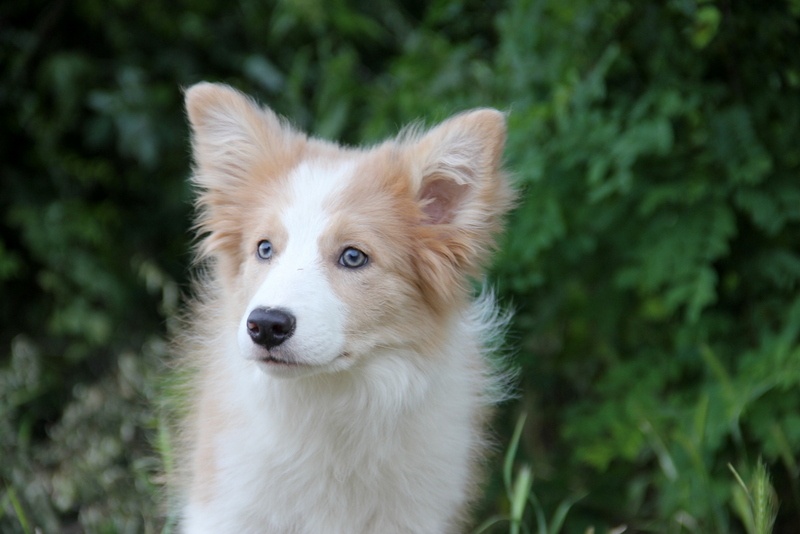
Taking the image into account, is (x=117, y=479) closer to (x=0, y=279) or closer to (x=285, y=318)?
(x=0, y=279)

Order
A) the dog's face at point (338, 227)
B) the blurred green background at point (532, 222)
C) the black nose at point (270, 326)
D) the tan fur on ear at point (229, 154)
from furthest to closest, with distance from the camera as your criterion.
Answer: the blurred green background at point (532, 222)
the tan fur on ear at point (229, 154)
the dog's face at point (338, 227)
the black nose at point (270, 326)

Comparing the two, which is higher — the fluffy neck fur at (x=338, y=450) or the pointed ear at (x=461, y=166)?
the pointed ear at (x=461, y=166)

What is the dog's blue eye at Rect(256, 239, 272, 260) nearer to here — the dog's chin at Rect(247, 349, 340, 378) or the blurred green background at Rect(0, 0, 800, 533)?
the dog's chin at Rect(247, 349, 340, 378)

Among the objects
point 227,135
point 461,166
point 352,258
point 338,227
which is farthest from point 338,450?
point 227,135

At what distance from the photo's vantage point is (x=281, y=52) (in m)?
7.25

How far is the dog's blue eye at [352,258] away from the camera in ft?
11.8

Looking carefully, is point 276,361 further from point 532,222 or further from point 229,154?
point 532,222

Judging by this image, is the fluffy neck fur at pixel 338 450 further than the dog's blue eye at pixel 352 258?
Yes

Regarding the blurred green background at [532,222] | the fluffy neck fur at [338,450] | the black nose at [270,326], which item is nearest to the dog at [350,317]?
the fluffy neck fur at [338,450]

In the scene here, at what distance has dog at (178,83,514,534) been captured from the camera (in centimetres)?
361

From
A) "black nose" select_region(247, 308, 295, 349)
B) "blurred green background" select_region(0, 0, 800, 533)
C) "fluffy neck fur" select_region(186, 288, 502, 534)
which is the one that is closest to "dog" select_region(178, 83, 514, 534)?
"fluffy neck fur" select_region(186, 288, 502, 534)

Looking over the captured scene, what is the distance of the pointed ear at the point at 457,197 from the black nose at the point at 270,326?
69 centimetres

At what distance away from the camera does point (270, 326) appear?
326 centimetres

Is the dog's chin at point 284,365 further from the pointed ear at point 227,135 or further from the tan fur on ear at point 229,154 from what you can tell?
the pointed ear at point 227,135
